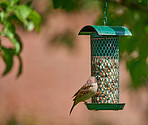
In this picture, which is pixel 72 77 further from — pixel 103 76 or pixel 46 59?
pixel 103 76

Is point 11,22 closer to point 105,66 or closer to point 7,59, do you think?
point 7,59

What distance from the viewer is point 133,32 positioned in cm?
710

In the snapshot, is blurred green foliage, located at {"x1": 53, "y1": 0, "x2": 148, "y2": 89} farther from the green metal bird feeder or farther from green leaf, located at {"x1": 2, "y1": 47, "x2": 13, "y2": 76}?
green leaf, located at {"x1": 2, "y1": 47, "x2": 13, "y2": 76}

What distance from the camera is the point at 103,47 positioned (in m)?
6.15

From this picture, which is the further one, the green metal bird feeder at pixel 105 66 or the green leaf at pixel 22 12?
the green metal bird feeder at pixel 105 66

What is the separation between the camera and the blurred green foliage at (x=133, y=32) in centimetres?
674

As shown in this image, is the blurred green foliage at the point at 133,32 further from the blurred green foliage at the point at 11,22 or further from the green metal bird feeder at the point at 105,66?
the blurred green foliage at the point at 11,22

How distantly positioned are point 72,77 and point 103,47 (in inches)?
358

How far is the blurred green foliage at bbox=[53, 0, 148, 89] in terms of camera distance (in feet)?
22.1

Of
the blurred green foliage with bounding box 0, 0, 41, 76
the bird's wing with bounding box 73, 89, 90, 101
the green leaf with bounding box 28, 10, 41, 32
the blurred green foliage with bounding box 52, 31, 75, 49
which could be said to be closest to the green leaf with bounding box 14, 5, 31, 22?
the blurred green foliage with bounding box 0, 0, 41, 76

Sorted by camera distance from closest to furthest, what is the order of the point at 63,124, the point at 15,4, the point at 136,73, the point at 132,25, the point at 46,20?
1. the point at 15,4
2. the point at 136,73
3. the point at 132,25
4. the point at 46,20
5. the point at 63,124

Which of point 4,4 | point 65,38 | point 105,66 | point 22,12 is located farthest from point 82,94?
point 65,38

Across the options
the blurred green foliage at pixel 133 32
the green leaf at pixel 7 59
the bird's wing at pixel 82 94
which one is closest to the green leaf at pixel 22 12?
the green leaf at pixel 7 59

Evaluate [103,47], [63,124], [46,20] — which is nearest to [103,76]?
[103,47]
